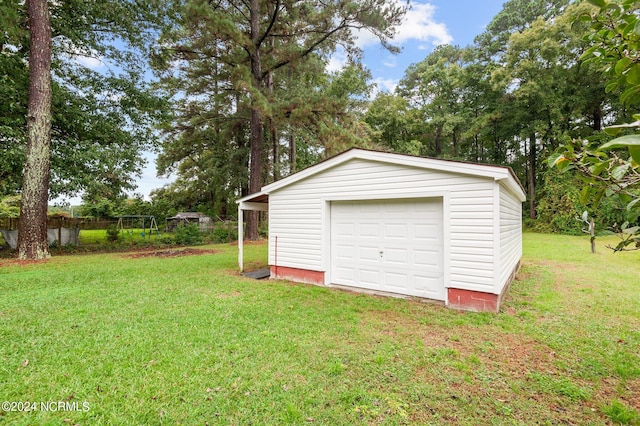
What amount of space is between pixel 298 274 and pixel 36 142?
942 centimetres

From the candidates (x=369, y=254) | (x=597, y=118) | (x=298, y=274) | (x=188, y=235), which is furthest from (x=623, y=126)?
(x=597, y=118)

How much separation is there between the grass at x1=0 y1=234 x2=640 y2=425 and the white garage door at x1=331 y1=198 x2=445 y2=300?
1.91 feet

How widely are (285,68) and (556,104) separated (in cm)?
1817

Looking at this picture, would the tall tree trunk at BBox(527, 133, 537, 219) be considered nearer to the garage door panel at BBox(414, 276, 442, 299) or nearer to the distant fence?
the garage door panel at BBox(414, 276, 442, 299)

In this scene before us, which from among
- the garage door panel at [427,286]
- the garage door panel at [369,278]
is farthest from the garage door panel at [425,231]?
the garage door panel at [369,278]

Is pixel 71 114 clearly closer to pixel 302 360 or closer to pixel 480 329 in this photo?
pixel 302 360

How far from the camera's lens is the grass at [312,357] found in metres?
2.55

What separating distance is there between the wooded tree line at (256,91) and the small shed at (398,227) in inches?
106

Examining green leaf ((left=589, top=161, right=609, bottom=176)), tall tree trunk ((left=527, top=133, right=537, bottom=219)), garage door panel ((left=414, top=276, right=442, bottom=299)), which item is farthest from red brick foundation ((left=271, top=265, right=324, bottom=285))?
tall tree trunk ((left=527, top=133, right=537, bottom=219))

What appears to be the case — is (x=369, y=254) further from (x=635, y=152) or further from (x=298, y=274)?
(x=635, y=152)

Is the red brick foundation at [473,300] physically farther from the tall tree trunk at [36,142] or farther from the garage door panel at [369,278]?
the tall tree trunk at [36,142]

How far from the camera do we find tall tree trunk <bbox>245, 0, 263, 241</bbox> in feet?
45.5

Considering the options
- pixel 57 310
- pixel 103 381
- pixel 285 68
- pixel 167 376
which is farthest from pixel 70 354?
pixel 285 68

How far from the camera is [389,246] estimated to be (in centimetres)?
598
